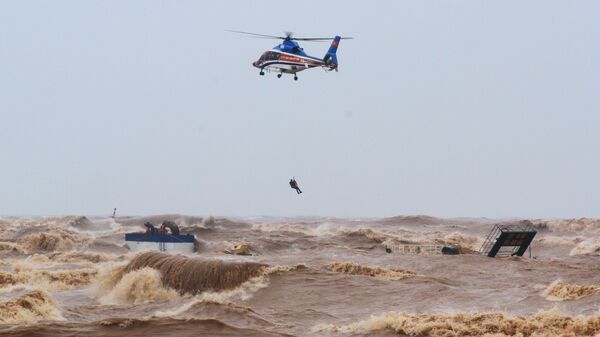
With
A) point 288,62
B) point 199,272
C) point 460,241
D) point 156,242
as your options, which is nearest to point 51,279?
point 199,272

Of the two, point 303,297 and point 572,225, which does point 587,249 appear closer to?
point 303,297

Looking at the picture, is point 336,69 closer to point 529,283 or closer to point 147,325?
point 529,283

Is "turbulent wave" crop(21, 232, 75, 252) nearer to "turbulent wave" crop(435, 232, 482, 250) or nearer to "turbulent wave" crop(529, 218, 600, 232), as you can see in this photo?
"turbulent wave" crop(435, 232, 482, 250)

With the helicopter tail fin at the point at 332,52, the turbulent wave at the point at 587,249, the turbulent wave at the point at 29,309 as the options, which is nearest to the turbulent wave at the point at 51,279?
the turbulent wave at the point at 29,309

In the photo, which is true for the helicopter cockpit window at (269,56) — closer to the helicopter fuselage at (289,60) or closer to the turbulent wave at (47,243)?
the helicopter fuselage at (289,60)

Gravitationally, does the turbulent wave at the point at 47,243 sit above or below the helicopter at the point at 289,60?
below

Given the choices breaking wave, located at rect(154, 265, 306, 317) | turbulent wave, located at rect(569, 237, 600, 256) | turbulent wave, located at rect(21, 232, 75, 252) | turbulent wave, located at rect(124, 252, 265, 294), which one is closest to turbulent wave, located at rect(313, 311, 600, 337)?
breaking wave, located at rect(154, 265, 306, 317)

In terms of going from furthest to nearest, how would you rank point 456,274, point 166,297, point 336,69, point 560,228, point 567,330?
point 560,228 < point 336,69 < point 456,274 < point 166,297 < point 567,330

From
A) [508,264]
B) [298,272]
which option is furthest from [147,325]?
[508,264]
